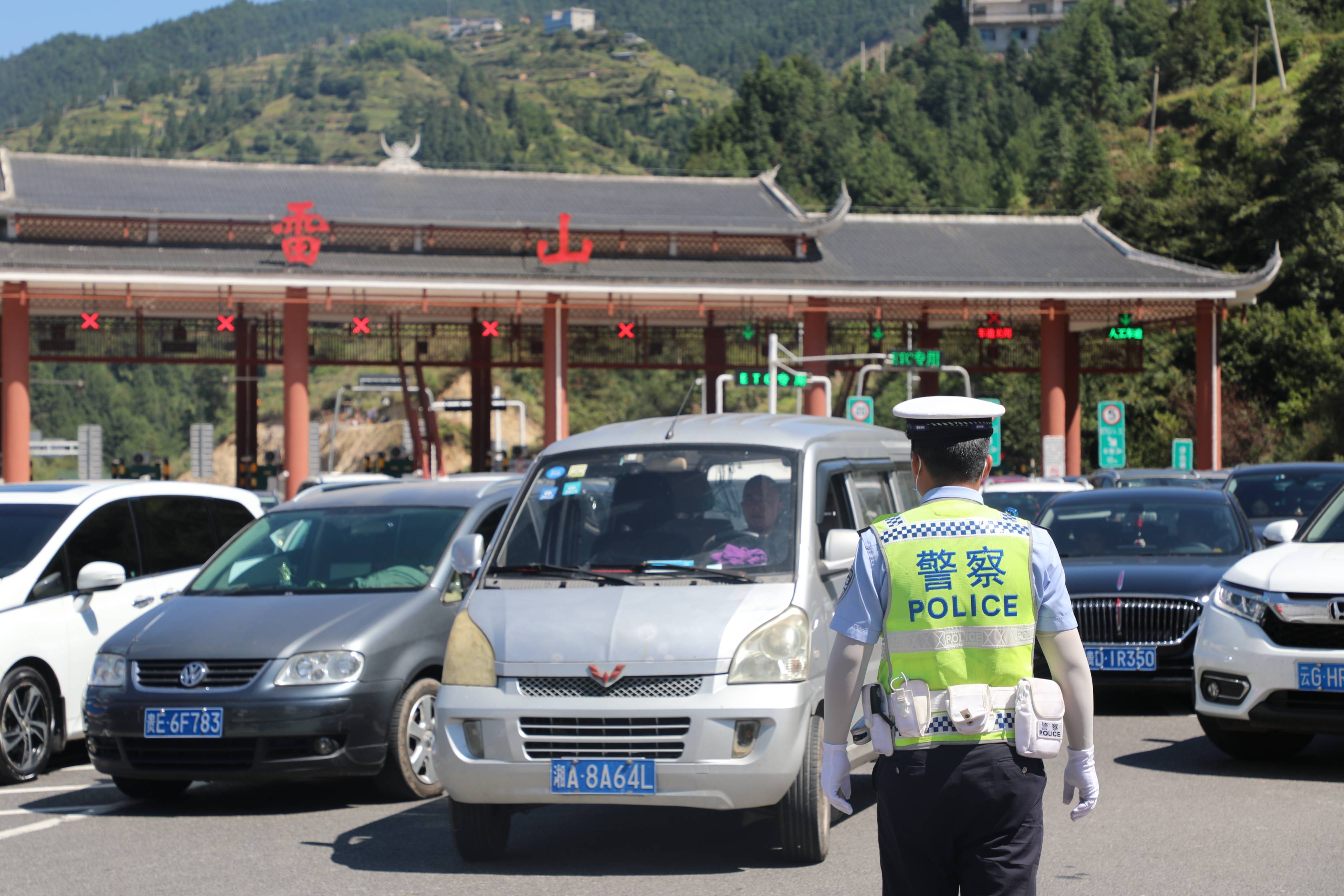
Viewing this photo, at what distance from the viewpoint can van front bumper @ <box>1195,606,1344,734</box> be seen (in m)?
7.59

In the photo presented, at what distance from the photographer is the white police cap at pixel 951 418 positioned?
370cm

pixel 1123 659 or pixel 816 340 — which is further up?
pixel 816 340

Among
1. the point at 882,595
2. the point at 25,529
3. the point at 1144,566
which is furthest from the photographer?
the point at 1144,566

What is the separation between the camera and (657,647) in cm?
605

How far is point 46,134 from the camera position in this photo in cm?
17150

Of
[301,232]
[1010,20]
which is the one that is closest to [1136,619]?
[301,232]

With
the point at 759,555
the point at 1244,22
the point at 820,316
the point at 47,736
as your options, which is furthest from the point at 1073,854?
the point at 1244,22

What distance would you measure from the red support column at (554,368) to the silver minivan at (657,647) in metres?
24.7

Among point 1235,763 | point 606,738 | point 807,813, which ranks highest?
point 606,738

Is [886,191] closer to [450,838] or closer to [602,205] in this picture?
[602,205]

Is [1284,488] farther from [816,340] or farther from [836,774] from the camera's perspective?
[816,340]

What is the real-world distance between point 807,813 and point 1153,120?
10102 cm

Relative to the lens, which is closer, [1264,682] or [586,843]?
[586,843]

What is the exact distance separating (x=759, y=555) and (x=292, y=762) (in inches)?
104
